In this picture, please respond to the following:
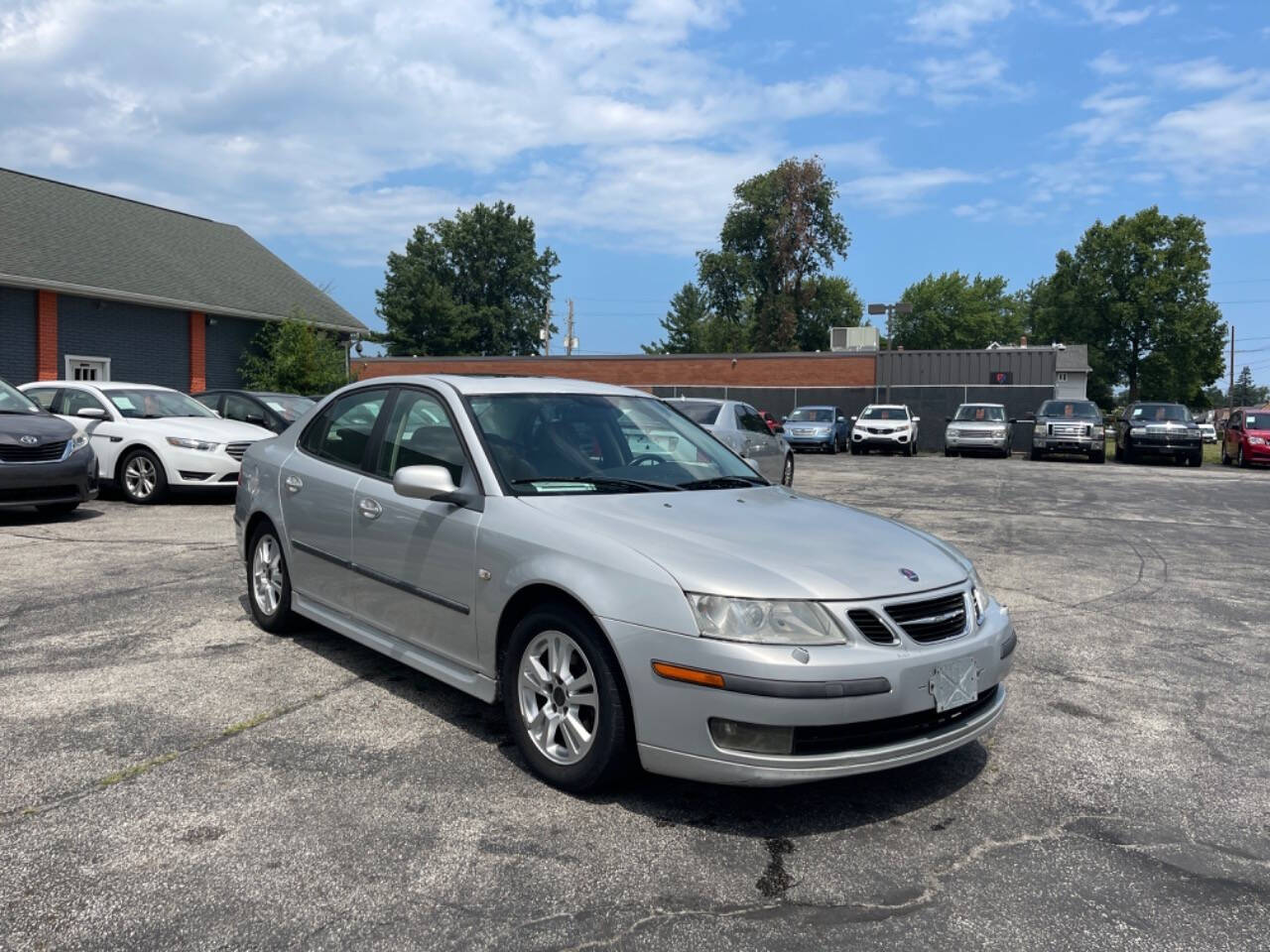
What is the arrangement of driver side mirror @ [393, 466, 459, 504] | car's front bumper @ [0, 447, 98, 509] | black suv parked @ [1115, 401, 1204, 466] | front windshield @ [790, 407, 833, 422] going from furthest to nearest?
front windshield @ [790, 407, 833, 422], black suv parked @ [1115, 401, 1204, 466], car's front bumper @ [0, 447, 98, 509], driver side mirror @ [393, 466, 459, 504]

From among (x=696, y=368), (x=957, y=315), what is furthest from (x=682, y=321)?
(x=696, y=368)

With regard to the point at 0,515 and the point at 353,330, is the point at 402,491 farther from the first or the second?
the point at 353,330

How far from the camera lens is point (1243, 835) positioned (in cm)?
341

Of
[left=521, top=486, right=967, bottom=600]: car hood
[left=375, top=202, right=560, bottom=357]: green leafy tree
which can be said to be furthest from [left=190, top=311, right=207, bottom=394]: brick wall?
[left=375, top=202, right=560, bottom=357]: green leafy tree


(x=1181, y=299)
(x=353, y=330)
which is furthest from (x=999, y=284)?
(x=353, y=330)

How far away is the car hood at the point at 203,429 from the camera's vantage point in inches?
460

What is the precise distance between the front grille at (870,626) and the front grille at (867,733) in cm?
26

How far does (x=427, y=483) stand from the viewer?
4020mm

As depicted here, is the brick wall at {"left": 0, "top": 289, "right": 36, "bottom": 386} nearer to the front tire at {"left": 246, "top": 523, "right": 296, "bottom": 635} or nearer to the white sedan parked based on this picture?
the white sedan parked

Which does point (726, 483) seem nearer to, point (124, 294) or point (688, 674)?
point (688, 674)

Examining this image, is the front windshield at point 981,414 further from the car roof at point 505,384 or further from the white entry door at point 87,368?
the car roof at point 505,384

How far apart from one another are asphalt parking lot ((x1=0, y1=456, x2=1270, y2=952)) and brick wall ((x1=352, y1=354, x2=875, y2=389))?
1315 inches

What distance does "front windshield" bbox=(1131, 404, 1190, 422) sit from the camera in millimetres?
26812

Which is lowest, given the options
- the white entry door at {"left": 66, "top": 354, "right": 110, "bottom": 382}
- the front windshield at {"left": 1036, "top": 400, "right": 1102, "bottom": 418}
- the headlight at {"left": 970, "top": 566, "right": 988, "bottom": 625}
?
the headlight at {"left": 970, "top": 566, "right": 988, "bottom": 625}
